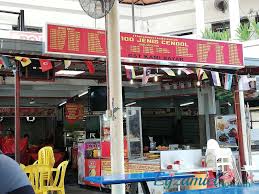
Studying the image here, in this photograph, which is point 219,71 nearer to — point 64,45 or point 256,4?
point 64,45

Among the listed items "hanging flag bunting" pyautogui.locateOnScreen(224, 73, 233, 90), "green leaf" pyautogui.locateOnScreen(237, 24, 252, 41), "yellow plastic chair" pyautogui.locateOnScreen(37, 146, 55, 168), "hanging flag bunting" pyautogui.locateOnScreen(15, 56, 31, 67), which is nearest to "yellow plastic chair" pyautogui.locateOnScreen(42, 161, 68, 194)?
"yellow plastic chair" pyautogui.locateOnScreen(37, 146, 55, 168)

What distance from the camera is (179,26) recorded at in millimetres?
15188

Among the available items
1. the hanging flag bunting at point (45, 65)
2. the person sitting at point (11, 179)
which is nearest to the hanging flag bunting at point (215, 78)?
the hanging flag bunting at point (45, 65)

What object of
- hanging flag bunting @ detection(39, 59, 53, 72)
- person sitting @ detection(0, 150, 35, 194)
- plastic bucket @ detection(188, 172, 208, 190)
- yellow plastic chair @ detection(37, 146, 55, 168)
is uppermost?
hanging flag bunting @ detection(39, 59, 53, 72)

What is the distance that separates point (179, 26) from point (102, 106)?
4.48 metres

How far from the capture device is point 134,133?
31.4 ft

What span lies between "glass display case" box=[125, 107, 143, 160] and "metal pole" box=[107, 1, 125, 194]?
3.77 m

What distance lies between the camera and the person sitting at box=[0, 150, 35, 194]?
1742mm

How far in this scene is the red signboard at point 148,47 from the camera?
6249 millimetres

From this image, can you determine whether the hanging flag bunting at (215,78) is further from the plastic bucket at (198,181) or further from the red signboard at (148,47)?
the plastic bucket at (198,181)

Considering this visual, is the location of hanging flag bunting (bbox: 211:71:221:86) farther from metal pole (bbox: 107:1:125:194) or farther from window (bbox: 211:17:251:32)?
window (bbox: 211:17:251:32)

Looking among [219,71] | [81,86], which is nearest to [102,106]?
[81,86]

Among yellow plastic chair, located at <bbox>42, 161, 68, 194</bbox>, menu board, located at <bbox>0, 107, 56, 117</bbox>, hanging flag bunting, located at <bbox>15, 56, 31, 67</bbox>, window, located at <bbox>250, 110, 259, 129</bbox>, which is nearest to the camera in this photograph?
hanging flag bunting, located at <bbox>15, 56, 31, 67</bbox>

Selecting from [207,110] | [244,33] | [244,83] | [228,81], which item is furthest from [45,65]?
[207,110]
